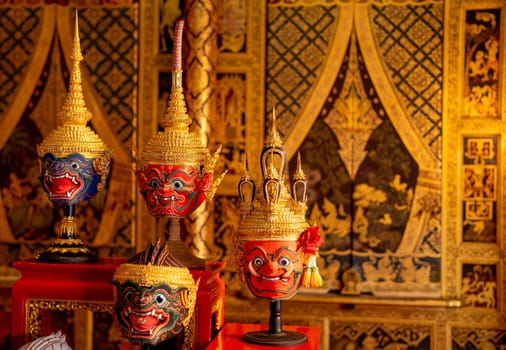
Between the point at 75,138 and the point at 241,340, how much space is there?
121 cm

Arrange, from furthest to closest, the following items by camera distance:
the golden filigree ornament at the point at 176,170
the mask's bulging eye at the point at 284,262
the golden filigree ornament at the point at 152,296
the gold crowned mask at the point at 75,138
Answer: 1. the gold crowned mask at the point at 75,138
2. the golden filigree ornament at the point at 176,170
3. the mask's bulging eye at the point at 284,262
4. the golden filigree ornament at the point at 152,296

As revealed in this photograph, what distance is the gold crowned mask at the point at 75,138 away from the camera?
3336 mm

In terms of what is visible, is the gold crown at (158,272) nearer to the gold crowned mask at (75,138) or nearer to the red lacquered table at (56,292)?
the red lacquered table at (56,292)

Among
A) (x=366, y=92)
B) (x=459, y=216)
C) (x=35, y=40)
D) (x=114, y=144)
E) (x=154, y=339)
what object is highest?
(x=35, y=40)

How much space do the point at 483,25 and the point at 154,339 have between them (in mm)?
3657

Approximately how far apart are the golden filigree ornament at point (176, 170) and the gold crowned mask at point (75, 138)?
0.22 metres

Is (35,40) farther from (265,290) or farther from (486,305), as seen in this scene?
(486,305)

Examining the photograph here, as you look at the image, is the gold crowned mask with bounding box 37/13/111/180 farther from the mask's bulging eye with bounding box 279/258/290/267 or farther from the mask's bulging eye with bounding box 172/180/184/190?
the mask's bulging eye with bounding box 279/258/290/267

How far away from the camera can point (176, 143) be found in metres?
3.27

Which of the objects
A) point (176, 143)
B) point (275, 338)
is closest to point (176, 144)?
point (176, 143)

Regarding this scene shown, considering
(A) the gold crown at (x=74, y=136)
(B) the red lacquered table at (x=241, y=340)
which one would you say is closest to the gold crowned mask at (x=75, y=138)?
(A) the gold crown at (x=74, y=136)

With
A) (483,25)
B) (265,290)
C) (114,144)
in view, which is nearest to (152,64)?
(114,144)

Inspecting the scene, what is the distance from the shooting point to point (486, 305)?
206 inches

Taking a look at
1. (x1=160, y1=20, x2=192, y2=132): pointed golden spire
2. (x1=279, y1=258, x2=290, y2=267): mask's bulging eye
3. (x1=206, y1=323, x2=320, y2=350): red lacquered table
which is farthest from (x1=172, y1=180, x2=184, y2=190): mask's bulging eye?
(x1=206, y1=323, x2=320, y2=350): red lacquered table
